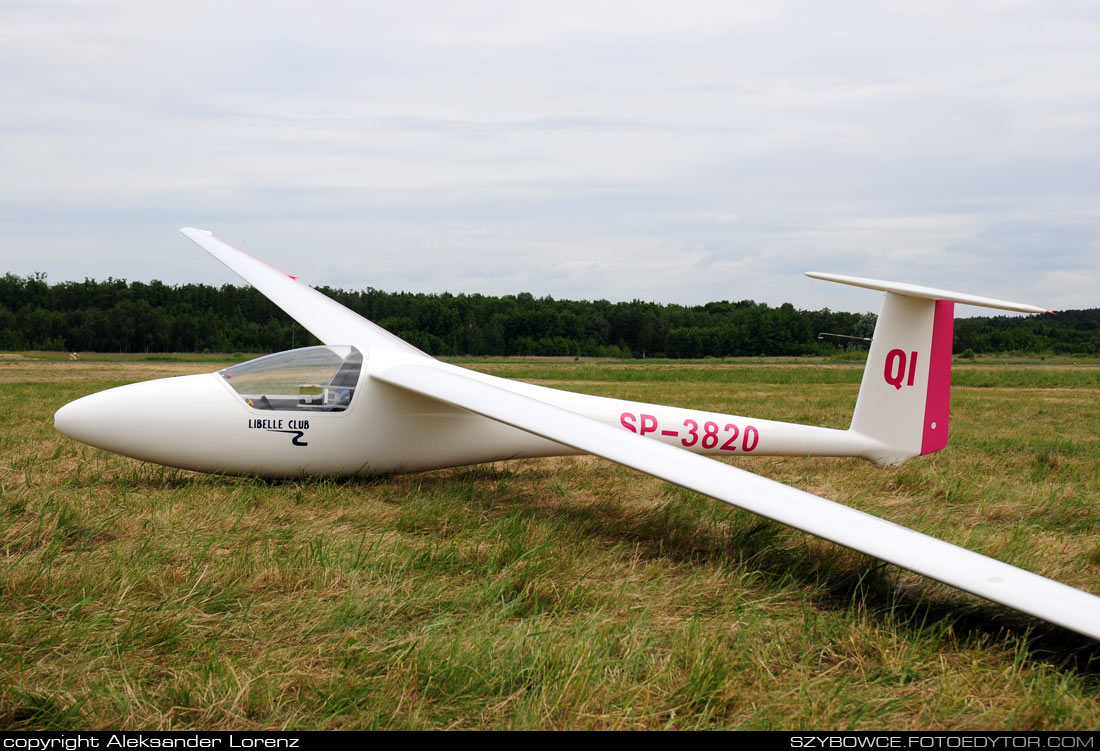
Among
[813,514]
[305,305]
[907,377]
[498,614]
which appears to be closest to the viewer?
[498,614]

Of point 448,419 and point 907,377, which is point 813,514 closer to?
point 448,419

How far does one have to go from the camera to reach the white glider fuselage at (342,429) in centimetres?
670

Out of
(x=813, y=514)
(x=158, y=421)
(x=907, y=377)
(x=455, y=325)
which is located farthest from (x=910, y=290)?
(x=455, y=325)

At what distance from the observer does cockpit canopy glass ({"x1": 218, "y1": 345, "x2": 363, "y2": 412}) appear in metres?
6.89

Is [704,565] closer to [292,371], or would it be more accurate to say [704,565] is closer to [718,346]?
[292,371]

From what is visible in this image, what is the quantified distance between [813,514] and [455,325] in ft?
329

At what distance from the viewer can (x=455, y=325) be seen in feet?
338

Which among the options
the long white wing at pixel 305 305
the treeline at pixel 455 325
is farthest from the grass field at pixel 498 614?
the treeline at pixel 455 325

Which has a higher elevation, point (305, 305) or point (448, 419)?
point (305, 305)

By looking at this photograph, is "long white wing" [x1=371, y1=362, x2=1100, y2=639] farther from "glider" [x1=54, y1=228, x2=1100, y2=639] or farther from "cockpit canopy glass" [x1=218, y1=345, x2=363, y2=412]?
"cockpit canopy glass" [x1=218, y1=345, x2=363, y2=412]

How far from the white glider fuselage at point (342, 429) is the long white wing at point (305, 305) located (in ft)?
5.65

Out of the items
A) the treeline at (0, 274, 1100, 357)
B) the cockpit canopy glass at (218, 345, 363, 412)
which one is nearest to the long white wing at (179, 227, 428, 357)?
the cockpit canopy glass at (218, 345, 363, 412)

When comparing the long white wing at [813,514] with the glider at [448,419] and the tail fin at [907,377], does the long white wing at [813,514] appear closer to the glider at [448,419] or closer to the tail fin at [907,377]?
the glider at [448,419]

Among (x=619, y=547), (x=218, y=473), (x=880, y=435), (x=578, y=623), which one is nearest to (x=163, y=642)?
(x=578, y=623)
